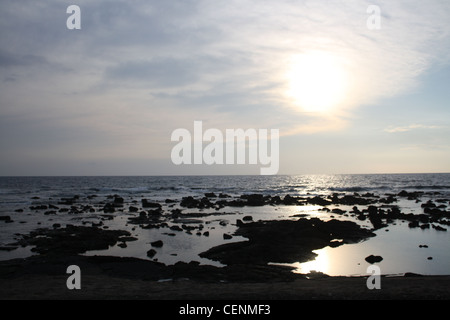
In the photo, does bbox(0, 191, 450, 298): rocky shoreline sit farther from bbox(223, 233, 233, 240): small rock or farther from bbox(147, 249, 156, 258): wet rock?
bbox(223, 233, 233, 240): small rock

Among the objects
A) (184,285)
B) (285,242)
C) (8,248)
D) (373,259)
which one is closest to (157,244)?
(285,242)

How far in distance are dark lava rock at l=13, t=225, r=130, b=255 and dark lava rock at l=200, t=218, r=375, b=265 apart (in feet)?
25.9

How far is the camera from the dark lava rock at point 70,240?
21.7m

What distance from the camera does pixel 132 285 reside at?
12.9 metres

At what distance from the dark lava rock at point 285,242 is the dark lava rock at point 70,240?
7.89 meters

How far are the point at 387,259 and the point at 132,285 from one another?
14001 mm

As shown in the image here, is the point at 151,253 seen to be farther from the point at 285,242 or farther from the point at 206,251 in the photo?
the point at 285,242

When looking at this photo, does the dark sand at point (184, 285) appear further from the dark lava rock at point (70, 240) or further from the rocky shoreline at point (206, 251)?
the dark lava rock at point (70, 240)

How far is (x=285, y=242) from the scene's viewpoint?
2298 centimetres

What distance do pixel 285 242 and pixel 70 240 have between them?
48.3ft

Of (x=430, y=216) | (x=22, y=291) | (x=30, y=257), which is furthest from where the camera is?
(x=430, y=216)

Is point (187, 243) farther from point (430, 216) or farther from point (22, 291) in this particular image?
point (430, 216)

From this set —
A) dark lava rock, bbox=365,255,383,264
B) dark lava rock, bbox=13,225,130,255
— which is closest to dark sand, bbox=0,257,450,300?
dark lava rock, bbox=13,225,130,255
